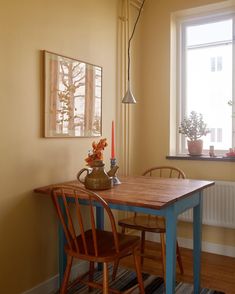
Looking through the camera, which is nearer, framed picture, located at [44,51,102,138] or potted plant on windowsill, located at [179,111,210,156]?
framed picture, located at [44,51,102,138]

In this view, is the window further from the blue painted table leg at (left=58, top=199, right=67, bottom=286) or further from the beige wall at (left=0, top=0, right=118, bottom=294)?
the blue painted table leg at (left=58, top=199, right=67, bottom=286)

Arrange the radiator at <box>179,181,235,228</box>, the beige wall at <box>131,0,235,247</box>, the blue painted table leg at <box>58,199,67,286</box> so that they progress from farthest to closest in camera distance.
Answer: the beige wall at <box>131,0,235,247</box>, the radiator at <box>179,181,235,228</box>, the blue painted table leg at <box>58,199,67,286</box>

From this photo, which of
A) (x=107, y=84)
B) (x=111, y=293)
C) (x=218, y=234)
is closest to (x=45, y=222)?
(x=111, y=293)

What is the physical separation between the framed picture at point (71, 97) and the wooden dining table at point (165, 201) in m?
0.44

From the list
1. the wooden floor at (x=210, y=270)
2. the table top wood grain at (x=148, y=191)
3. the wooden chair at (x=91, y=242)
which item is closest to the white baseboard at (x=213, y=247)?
the wooden floor at (x=210, y=270)

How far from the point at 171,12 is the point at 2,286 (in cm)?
291

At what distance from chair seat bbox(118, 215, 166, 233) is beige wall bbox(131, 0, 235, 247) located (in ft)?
2.85

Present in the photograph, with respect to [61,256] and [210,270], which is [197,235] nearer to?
[210,270]

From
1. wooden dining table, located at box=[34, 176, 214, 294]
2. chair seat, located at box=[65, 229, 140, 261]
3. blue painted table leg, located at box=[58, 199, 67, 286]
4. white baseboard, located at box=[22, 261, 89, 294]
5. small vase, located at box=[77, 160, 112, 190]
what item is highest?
small vase, located at box=[77, 160, 112, 190]

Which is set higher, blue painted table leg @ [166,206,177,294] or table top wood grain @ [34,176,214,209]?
table top wood grain @ [34,176,214,209]

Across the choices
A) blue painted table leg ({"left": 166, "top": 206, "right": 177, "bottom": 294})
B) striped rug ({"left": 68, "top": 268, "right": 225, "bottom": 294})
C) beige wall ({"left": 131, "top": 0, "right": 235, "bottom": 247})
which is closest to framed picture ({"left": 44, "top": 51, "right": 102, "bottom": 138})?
beige wall ({"left": 131, "top": 0, "right": 235, "bottom": 247})

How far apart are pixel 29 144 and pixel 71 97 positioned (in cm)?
54

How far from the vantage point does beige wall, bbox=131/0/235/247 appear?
3420 millimetres

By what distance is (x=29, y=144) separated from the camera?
2.22 metres
